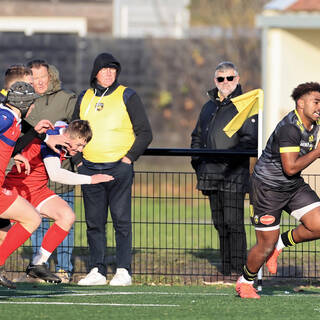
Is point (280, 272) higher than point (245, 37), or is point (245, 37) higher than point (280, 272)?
point (245, 37)

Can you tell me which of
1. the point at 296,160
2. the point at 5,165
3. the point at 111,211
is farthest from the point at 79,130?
the point at 296,160

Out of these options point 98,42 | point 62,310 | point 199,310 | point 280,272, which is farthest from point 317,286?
point 98,42

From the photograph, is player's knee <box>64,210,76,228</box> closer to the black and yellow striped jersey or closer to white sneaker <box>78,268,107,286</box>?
white sneaker <box>78,268,107,286</box>

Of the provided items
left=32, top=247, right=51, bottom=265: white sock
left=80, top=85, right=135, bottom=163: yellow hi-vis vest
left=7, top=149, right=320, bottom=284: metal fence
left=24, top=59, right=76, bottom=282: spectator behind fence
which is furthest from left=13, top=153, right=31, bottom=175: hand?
left=7, top=149, right=320, bottom=284: metal fence

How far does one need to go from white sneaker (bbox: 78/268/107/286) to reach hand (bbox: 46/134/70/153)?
1.77 m

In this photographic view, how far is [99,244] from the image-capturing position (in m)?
12.0

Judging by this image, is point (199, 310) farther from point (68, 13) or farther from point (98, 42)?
point (68, 13)

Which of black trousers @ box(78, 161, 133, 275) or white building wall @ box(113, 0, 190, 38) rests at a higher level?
white building wall @ box(113, 0, 190, 38)

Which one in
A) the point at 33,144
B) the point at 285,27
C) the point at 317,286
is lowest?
the point at 317,286

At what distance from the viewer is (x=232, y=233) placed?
12.4 metres

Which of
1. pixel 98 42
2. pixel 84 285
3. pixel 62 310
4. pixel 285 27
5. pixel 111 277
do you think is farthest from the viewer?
pixel 98 42

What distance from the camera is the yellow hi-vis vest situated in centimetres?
1179

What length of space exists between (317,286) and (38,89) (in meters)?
3.73

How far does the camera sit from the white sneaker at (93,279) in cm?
1182
